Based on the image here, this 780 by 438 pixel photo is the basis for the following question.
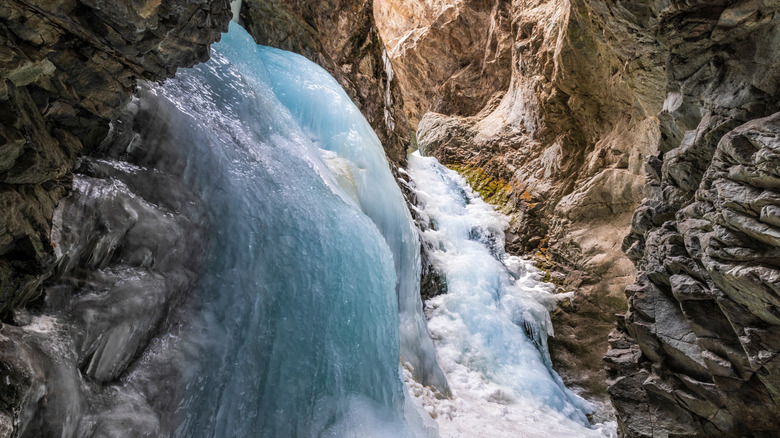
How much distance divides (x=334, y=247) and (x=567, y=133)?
663cm

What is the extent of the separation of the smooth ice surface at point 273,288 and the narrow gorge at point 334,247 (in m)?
0.02

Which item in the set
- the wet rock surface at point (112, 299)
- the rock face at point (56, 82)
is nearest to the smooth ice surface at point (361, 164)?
the wet rock surface at point (112, 299)

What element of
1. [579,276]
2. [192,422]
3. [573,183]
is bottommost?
[192,422]

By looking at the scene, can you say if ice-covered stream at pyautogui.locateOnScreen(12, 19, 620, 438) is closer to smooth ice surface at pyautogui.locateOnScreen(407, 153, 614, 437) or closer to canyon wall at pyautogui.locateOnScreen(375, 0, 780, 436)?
smooth ice surface at pyautogui.locateOnScreen(407, 153, 614, 437)

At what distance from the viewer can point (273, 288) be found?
2865 mm

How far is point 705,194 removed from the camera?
3.31 meters

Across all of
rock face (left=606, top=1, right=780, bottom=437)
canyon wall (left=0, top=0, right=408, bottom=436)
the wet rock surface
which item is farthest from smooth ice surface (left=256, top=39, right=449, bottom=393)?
canyon wall (left=0, top=0, right=408, bottom=436)

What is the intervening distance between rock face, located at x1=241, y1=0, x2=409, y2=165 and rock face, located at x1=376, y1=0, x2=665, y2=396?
2.67 metres

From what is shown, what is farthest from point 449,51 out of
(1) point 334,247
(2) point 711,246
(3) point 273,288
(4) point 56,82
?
(4) point 56,82

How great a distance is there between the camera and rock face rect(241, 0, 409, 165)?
6203 millimetres

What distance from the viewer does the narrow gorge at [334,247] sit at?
1.69 metres

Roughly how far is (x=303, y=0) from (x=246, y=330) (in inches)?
231

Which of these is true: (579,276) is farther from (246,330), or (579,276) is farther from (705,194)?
(246,330)

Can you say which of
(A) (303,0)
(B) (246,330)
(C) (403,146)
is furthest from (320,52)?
(B) (246,330)
